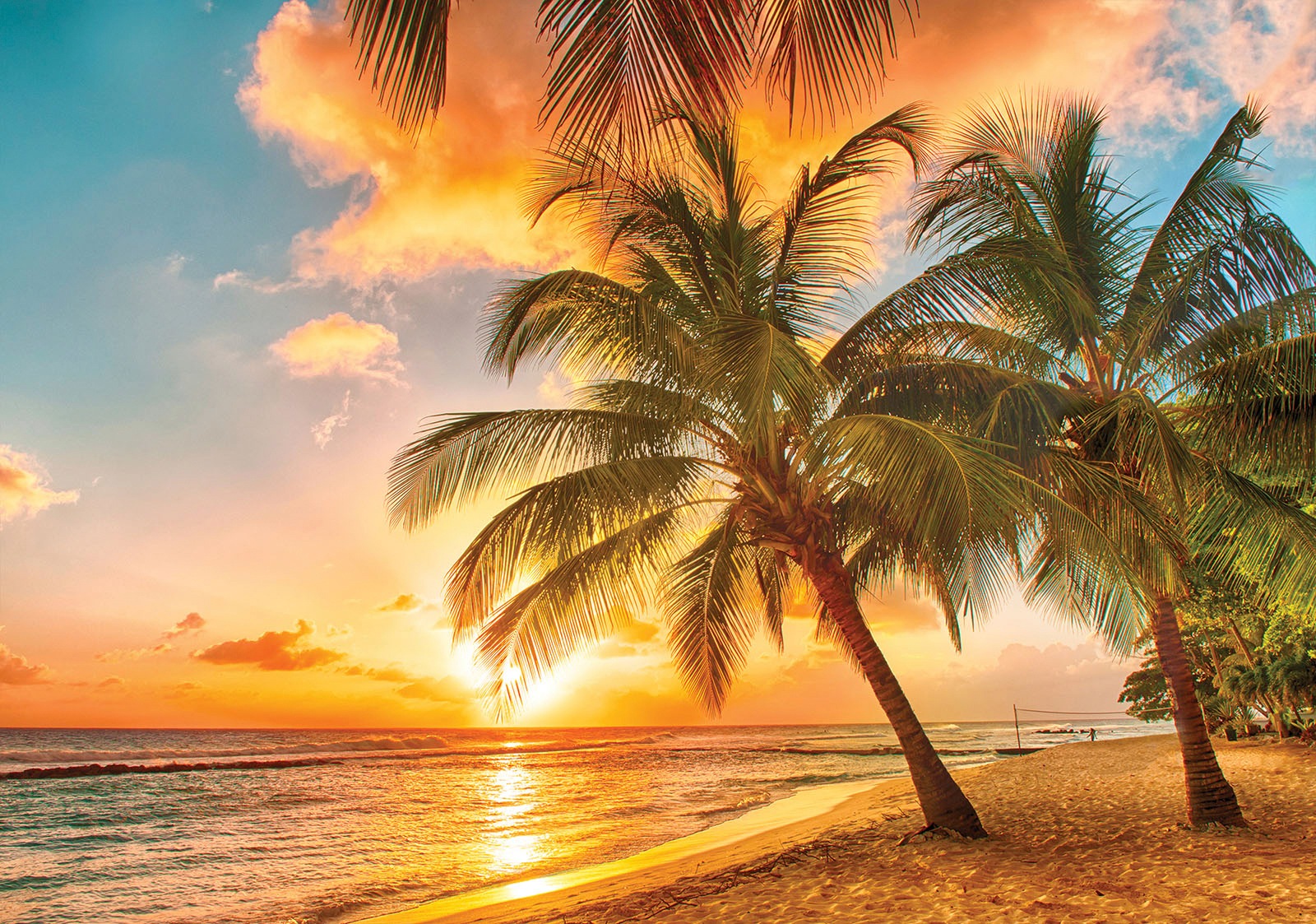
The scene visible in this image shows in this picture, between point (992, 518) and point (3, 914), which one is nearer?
point (992, 518)

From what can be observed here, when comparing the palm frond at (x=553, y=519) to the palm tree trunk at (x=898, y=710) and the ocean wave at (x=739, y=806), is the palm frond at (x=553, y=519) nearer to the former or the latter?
the palm tree trunk at (x=898, y=710)

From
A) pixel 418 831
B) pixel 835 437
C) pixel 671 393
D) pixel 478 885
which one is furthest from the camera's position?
pixel 418 831

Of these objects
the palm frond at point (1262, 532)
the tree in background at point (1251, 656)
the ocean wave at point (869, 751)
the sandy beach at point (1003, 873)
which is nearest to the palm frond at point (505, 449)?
the sandy beach at point (1003, 873)

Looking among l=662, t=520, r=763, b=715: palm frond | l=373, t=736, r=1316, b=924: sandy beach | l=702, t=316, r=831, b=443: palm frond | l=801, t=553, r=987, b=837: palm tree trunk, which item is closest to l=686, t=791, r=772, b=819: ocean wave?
l=373, t=736, r=1316, b=924: sandy beach

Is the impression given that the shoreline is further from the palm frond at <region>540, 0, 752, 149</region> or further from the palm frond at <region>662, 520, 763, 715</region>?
the palm frond at <region>540, 0, 752, 149</region>

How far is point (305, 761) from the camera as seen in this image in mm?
31484

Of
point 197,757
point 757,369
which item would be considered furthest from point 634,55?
point 197,757

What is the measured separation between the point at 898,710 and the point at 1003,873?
159 centimetres

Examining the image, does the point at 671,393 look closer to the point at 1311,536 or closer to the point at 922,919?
the point at 922,919

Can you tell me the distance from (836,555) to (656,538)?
1764mm

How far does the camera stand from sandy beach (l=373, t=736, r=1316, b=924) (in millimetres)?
4305

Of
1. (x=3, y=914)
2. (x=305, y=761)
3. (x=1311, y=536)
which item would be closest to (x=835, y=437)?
(x=1311, y=536)

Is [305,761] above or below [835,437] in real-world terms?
below

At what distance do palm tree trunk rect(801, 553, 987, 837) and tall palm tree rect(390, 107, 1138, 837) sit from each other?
0.02m
